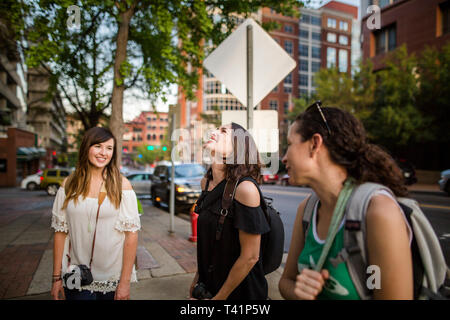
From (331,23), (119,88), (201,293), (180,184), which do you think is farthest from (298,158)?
(331,23)

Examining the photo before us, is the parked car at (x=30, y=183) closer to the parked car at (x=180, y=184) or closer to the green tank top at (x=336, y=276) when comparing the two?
the parked car at (x=180, y=184)

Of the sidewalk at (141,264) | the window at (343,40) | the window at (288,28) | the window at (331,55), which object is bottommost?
the sidewalk at (141,264)

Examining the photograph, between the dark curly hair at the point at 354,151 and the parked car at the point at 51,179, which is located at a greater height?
the dark curly hair at the point at 354,151

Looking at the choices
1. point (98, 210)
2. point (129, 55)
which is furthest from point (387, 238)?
point (129, 55)

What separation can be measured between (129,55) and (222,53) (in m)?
9.48

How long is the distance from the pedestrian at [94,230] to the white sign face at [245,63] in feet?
4.05

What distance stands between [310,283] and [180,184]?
33.6ft

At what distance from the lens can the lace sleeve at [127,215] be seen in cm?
228

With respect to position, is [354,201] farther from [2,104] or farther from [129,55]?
[2,104]

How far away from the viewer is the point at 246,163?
207cm

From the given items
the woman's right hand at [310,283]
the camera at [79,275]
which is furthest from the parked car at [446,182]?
the camera at [79,275]

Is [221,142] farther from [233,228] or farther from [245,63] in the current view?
[245,63]

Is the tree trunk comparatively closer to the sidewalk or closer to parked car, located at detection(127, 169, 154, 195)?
the sidewalk

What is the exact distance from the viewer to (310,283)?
121 centimetres
